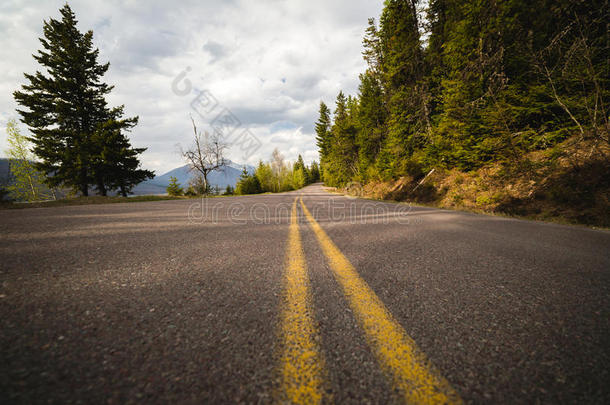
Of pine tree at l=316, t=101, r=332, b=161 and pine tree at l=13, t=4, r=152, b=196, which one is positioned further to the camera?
pine tree at l=316, t=101, r=332, b=161

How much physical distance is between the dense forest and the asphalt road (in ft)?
16.9

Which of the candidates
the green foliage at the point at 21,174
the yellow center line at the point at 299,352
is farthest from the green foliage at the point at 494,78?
the green foliage at the point at 21,174

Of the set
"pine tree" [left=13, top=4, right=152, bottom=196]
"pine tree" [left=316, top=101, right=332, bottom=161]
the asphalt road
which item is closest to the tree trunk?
"pine tree" [left=13, top=4, right=152, bottom=196]

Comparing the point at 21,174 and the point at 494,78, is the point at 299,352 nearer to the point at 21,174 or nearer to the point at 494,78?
the point at 494,78

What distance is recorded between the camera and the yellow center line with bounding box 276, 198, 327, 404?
0.68 meters

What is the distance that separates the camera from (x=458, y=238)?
2.73 m

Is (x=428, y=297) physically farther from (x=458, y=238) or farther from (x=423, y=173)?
(x=423, y=173)

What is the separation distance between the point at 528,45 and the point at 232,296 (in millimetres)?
9397

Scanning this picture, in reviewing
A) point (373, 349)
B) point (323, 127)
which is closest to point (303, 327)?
point (373, 349)

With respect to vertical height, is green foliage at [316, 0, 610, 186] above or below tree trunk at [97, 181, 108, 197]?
above

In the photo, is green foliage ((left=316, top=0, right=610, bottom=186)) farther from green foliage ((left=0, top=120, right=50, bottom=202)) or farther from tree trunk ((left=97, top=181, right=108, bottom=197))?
green foliage ((left=0, top=120, right=50, bottom=202))

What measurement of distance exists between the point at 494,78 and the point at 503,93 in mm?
1273

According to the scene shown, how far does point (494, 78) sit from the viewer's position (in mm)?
7117

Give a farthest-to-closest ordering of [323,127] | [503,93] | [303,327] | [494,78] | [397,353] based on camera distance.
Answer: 1. [323,127]
2. [494,78]
3. [503,93]
4. [303,327]
5. [397,353]
